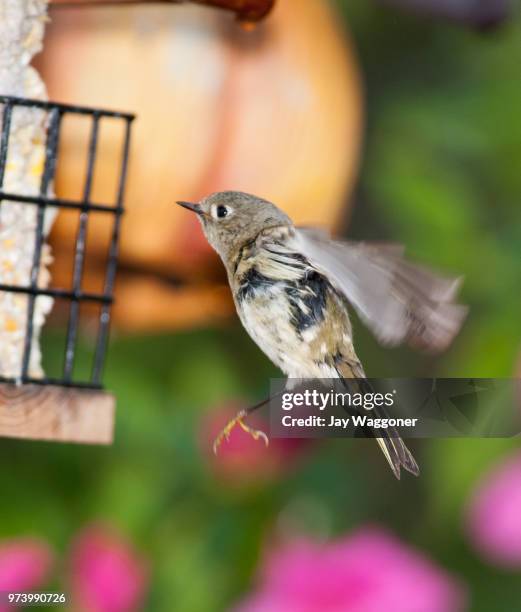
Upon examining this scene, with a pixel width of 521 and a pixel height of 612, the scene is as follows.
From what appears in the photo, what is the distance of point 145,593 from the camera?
5.04 feet

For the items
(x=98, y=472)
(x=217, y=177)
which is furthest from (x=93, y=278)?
(x=98, y=472)

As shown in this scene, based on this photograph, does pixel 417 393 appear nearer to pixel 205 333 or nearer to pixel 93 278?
pixel 93 278

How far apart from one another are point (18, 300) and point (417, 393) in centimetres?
47

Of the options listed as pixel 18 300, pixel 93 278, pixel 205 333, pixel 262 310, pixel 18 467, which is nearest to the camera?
pixel 262 310

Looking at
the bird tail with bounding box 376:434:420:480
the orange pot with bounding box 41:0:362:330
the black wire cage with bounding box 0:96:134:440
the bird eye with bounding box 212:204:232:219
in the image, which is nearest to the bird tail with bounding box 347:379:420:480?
the bird tail with bounding box 376:434:420:480

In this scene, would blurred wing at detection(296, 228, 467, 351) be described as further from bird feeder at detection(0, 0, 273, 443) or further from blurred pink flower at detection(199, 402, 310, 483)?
blurred pink flower at detection(199, 402, 310, 483)

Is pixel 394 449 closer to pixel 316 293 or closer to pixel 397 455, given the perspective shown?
pixel 397 455

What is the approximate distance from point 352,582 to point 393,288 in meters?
0.55

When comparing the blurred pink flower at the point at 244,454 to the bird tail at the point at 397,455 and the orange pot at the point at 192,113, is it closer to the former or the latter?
the orange pot at the point at 192,113

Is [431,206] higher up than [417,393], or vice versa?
[431,206]

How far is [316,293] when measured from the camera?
1.20 meters

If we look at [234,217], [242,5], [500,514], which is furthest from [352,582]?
[242,5]

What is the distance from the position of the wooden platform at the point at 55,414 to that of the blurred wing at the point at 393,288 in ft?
0.96
